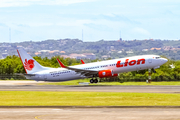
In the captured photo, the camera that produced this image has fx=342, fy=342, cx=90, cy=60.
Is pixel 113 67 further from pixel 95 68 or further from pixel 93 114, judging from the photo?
pixel 93 114

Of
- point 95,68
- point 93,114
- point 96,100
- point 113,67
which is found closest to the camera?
point 93,114

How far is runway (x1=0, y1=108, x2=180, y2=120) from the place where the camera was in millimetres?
20781

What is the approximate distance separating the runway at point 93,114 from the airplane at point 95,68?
2928 cm

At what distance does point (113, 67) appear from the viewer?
5519 cm

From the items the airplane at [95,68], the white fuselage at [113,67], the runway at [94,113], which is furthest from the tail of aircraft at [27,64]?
the runway at [94,113]

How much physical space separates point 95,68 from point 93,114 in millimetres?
34200

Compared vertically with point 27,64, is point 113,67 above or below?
below

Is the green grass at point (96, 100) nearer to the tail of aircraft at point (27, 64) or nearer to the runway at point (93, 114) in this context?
the runway at point (93, 114)

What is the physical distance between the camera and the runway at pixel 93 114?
68.2 ft

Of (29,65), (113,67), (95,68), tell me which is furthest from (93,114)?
(29,65)

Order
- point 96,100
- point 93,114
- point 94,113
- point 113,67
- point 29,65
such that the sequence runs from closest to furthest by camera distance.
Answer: point 93,114
point 94,113
point 96,100
point 113,67
point 29,65

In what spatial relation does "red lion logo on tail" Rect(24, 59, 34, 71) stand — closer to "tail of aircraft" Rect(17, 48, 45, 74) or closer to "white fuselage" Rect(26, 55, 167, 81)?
"tail of aircraft" Rect(17, 48, 45, 74)

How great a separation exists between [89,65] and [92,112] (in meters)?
33.9

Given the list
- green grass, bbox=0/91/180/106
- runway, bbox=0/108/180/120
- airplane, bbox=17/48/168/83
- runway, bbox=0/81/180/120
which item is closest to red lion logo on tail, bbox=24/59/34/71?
airplane, bbox=17/48/168/83
